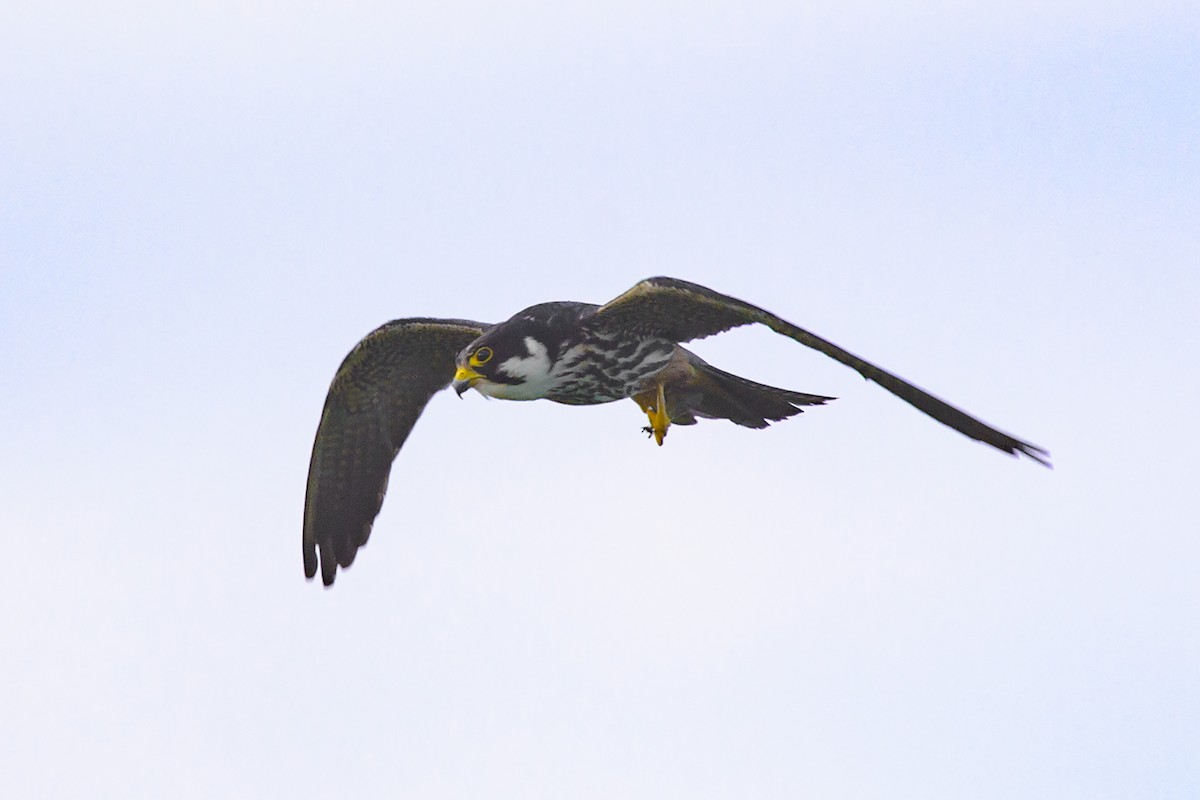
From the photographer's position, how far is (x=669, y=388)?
11.7m

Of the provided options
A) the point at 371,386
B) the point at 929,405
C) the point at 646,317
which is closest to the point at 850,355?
the point at 929,405

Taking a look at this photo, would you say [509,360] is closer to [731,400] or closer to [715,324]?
[715,324]

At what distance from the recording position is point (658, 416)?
11516 mm

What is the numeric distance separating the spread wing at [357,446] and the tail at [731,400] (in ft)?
6.40

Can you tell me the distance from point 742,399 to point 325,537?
11.5ft

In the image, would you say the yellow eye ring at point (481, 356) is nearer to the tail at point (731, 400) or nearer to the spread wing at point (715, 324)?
the spread wing at point (715, 324)

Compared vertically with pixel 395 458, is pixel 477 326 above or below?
above

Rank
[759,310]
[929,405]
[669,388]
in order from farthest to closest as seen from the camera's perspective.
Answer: [669,388], [759,310], [929,405]

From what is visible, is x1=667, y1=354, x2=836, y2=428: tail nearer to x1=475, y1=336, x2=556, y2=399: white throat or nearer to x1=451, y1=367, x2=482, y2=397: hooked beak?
x1=475, y1=336, x2=556, y2=399: white throat

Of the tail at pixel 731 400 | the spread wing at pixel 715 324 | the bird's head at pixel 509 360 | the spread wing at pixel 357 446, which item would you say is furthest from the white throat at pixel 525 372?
the spread wing at pixel 357 446

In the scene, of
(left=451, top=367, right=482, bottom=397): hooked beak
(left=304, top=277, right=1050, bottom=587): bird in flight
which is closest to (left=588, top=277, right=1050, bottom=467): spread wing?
(left=304, top=277, right=1050, bottom=587): bird in flight

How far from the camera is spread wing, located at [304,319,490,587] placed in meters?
12.8

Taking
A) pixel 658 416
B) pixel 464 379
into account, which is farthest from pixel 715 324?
pixel 464 379

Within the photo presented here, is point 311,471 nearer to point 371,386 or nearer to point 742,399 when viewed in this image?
point 371,386
